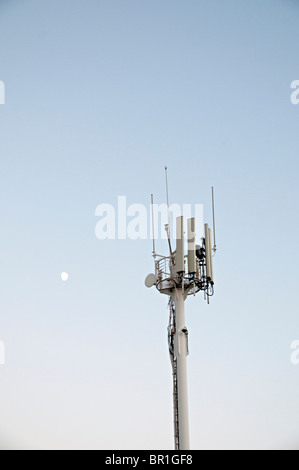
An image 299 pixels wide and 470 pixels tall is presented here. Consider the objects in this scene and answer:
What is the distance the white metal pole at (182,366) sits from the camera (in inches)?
1371

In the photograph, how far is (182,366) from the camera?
36.3 m

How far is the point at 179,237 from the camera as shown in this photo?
122 ft

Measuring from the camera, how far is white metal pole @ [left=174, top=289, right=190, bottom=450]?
34.8 meters

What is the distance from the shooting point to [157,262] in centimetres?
3831
